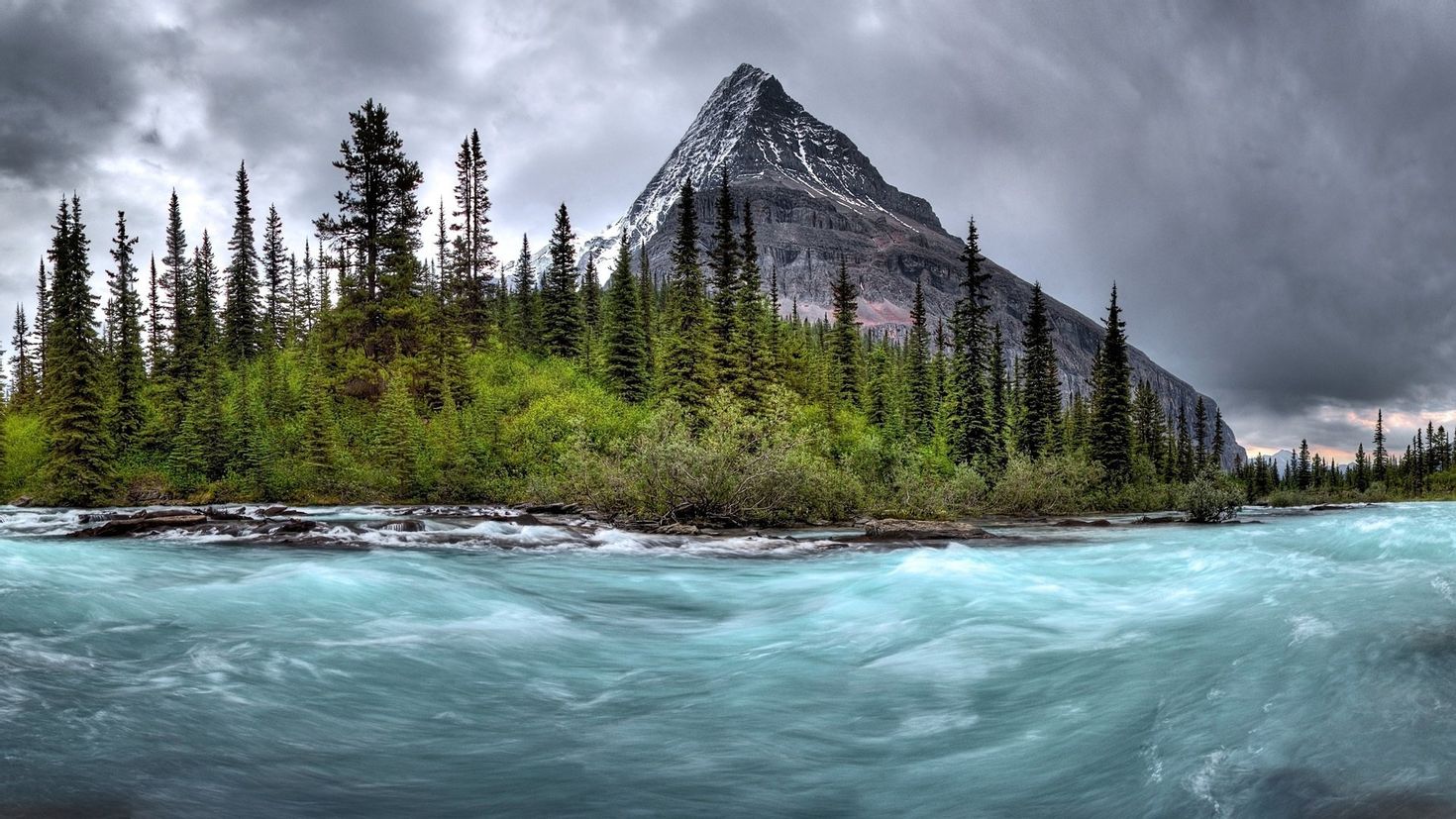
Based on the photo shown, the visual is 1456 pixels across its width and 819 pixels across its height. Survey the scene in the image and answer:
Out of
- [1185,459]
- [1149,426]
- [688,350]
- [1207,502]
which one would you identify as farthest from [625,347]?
[1185,459]

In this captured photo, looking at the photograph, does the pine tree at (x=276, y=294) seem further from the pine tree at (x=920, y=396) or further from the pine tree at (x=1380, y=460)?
the pine tree at (x=1380, y=460)

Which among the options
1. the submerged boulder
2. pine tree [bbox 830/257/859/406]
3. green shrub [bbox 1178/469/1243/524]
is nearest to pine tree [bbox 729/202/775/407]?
pine tree [bbox 830/257/859/406]

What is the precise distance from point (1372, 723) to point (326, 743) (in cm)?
891

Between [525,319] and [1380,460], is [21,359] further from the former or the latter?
[1380,460]

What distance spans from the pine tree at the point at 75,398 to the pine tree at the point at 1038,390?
60765mm

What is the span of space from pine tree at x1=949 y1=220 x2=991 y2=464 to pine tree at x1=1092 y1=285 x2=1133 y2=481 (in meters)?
12.8

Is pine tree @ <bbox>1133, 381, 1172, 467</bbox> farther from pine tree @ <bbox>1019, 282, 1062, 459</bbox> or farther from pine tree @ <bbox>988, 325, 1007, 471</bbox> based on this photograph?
Result: pine tree @ <bbox>988, 325, 1007, 471</bbox>

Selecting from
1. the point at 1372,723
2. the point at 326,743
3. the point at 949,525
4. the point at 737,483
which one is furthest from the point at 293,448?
the point at 1372,723

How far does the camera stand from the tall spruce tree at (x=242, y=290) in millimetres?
76606

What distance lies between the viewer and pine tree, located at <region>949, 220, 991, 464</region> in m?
A: 59.3

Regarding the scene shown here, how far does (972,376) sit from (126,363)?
6419cm

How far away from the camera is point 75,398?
44.8 metres

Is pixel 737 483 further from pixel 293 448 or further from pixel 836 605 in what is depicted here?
pixel 293 448

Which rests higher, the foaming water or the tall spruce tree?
the tall spruce tree
